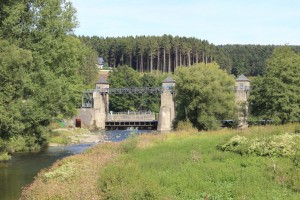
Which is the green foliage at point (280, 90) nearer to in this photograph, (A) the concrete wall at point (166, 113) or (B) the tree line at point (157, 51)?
(A) the concrete wall at point (166, 113)

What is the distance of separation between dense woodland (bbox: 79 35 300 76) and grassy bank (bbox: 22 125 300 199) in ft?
394

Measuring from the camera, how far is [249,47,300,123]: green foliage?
44772 millimetres

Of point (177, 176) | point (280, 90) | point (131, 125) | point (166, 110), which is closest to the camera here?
point (177, 176)

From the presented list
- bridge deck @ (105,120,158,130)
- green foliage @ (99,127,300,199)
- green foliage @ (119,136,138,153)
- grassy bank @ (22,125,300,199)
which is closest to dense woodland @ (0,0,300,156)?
green foliage @ (119,136,138,153)

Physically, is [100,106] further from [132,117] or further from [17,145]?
[17,145]

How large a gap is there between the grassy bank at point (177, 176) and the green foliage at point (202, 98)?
1139 inches

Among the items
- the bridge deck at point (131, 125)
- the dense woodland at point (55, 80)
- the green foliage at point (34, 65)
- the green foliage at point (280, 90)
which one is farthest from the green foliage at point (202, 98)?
the bridge deck at point (131, 125)

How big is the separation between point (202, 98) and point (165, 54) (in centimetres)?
9491

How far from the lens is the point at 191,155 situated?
16.8 metres

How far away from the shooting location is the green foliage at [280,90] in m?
44.8

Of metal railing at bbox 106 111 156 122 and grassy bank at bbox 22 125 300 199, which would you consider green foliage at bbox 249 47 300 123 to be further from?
metal railing at bbox 106 111 156 122

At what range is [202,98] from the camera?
48.0 metres

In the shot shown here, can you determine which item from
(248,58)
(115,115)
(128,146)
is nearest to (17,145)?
(128,146)

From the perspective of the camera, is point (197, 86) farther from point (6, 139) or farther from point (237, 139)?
point (237, 139)
